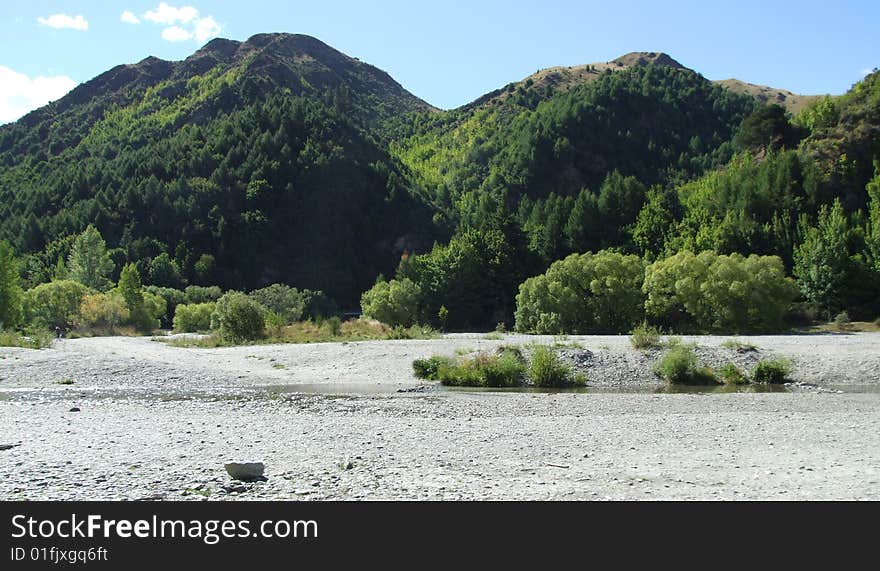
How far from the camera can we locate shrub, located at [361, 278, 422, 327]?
7431cm

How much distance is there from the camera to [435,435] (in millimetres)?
15445

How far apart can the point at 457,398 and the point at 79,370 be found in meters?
18.9

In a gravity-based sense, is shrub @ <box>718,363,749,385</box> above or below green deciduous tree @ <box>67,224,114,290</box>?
below

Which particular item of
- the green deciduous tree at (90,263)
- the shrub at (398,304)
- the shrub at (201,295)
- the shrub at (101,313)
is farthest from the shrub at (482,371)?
the green deciduous tree at (90,263)

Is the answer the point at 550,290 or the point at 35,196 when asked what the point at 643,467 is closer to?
the point at 550,290

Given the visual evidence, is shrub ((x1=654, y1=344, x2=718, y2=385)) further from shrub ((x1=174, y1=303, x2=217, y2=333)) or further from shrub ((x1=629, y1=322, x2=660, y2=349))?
shrub ((x1=174, y1=303, x2=217, y2=333))

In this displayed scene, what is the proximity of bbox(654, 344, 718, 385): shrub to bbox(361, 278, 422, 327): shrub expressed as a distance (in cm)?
4616

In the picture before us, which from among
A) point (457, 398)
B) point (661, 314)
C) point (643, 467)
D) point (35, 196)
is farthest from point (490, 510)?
point (35, 196)

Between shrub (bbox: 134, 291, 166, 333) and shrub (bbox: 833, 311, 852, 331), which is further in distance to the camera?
shrub (bbox: 134, 291, 166, 333)

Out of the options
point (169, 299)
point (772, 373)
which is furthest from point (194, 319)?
point (772, 373)

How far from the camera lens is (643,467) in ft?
38.4

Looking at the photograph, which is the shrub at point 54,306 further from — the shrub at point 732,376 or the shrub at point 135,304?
the shrub at point 732,376

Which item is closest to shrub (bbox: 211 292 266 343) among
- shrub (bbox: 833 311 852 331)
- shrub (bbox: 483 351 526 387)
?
shrub (bbox: 483 351 526 387)

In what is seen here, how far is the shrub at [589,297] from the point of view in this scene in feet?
183
